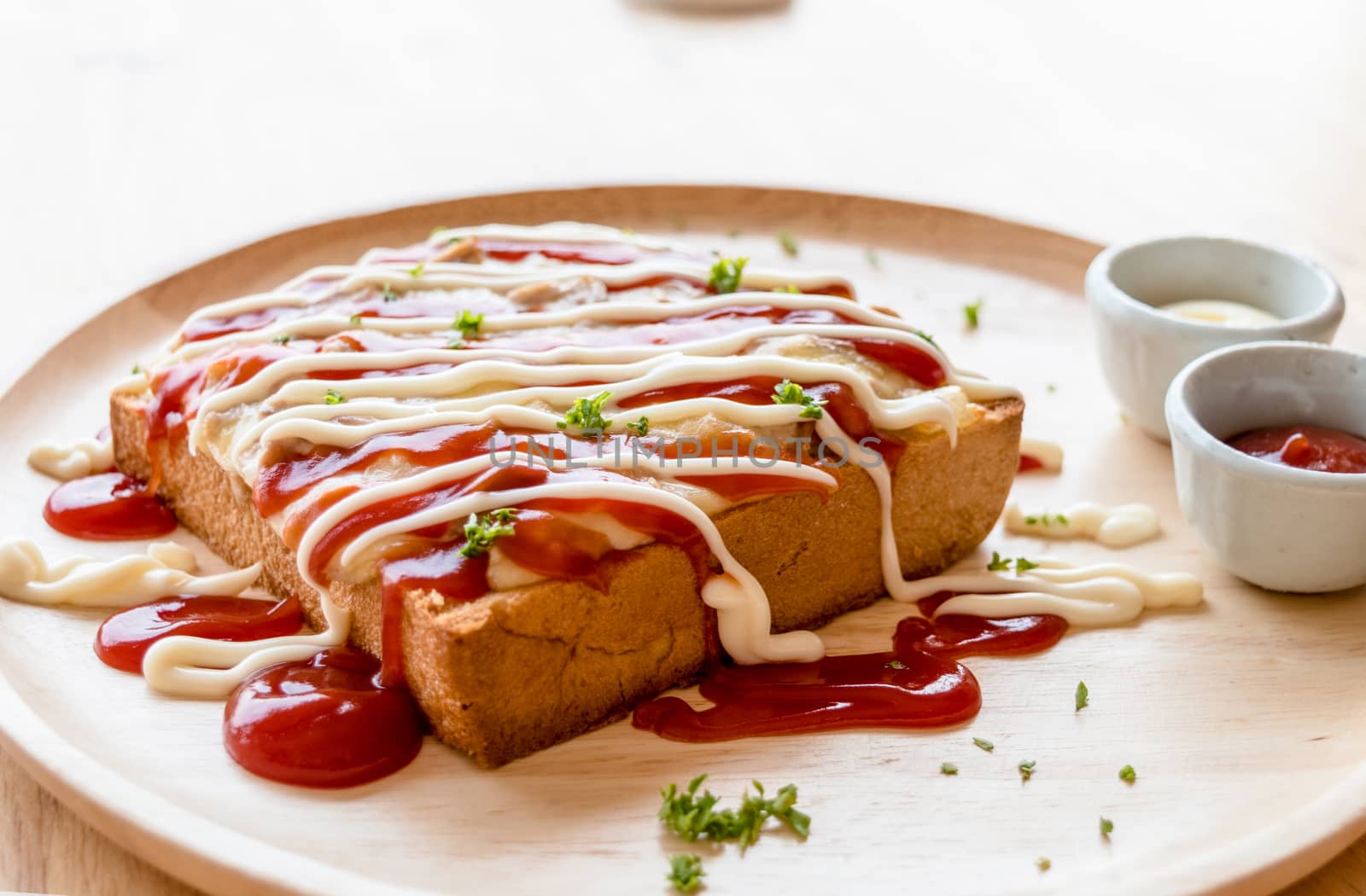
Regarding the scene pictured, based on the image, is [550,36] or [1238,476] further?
[550,36]

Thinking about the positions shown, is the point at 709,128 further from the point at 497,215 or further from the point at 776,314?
the point at 776,314

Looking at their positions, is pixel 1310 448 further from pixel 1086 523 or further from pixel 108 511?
pixel 108 511

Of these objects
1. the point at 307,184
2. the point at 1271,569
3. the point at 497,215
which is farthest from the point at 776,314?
the point at 307,184

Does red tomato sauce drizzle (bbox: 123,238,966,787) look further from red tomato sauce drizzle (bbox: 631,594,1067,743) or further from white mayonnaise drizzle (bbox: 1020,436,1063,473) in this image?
white mayonnaise drizzle (bbox: 1020,436,1063,473)

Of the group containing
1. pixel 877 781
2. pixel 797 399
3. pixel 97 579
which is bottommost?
pixel 877 781

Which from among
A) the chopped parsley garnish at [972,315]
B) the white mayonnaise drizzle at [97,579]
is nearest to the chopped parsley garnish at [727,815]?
the white mayonnaise drizzle at [97,579]

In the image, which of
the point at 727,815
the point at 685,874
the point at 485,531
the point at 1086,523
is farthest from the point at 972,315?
the point at 685,874
